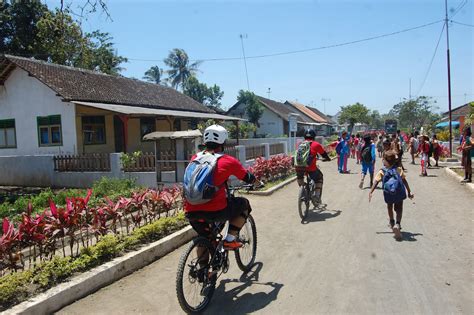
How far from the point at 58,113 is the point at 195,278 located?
16.5 meters

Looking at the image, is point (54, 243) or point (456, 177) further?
point (456, 177)

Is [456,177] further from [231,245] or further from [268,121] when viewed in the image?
[268,121]

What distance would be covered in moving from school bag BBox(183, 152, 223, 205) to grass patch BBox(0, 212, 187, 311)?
69.1 inches

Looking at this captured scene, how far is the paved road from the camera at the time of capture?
13.6 feet

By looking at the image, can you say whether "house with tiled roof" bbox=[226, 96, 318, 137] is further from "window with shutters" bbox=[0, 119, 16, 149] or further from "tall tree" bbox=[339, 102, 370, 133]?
"tall tree" bbox=[339, 102, 370, 133]

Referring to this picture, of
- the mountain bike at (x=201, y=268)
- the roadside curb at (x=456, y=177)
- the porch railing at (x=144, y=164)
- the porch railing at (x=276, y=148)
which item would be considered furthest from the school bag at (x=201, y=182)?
the porch railing at (x=276, y=148)

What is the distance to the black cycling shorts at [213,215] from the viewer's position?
4.25m

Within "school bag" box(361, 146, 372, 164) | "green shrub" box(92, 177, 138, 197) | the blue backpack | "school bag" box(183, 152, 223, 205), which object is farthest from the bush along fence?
"school bag" box(361, 146, 372, 164)

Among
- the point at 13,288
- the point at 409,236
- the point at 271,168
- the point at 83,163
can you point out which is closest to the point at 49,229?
the point at 13,288

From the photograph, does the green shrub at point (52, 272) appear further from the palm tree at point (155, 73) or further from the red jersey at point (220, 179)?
the palm tree at point (155, 73)

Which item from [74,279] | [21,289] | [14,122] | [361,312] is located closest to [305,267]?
[361,312]

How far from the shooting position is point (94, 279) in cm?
469

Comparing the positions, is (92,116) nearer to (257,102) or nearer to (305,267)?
(305,267)

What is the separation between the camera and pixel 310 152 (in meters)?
8.34
